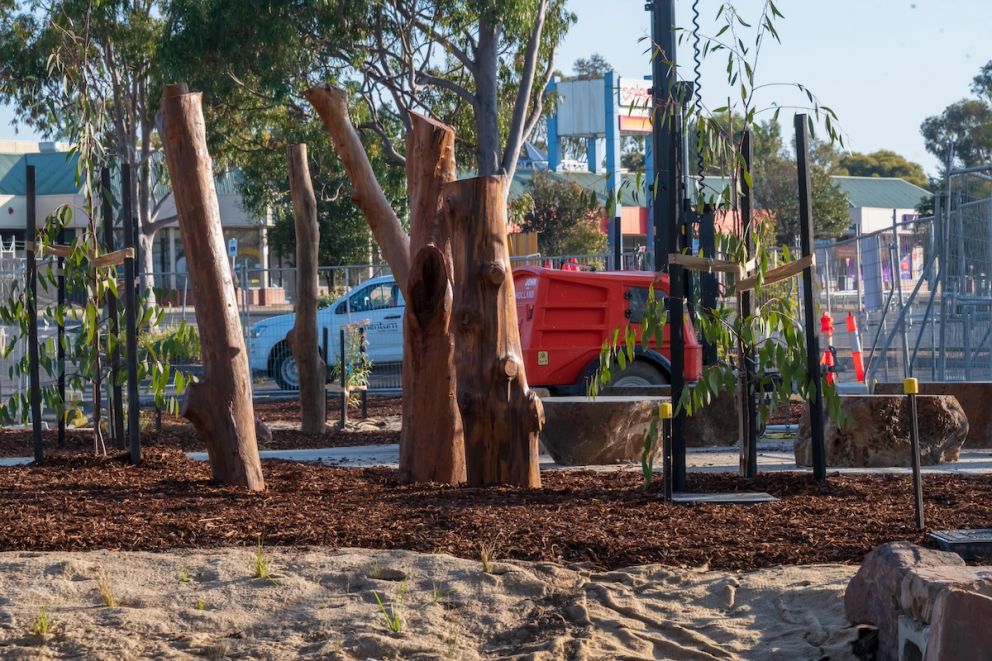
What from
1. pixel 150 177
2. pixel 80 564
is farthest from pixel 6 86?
pixel 80 564

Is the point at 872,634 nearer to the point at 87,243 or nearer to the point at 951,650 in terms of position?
the point at 951,650

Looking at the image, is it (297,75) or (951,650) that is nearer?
(951,650)

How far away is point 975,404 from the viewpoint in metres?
11.1

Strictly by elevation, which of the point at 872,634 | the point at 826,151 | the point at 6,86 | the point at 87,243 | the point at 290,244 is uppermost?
the point at 826,151

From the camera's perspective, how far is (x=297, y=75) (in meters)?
24.6

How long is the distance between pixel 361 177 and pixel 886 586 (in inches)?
232

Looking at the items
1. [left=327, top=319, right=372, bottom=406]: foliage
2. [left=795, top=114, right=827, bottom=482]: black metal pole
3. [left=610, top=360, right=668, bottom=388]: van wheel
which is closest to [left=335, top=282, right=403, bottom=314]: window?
[left=327, top=319, right=372, bottom=406]: foliage

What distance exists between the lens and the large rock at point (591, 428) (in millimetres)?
10102

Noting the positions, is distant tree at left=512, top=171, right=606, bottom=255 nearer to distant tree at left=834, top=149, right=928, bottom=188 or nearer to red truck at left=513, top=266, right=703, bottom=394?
red truck at left=513, top=266, right=703, bottom=394

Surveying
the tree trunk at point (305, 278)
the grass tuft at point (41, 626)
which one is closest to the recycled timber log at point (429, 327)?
the grass tuft at point (41, 626)

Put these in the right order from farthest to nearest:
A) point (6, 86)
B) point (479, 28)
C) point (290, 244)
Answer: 1. point (290, 244)
2. point (6, 86)
3. point (479, 28)

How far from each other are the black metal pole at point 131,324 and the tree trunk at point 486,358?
2.40 meters

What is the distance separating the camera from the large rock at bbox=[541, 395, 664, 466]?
10102 mm

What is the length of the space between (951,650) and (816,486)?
407cm
